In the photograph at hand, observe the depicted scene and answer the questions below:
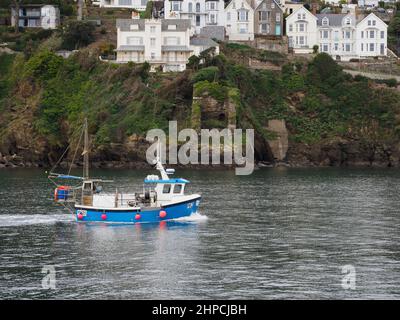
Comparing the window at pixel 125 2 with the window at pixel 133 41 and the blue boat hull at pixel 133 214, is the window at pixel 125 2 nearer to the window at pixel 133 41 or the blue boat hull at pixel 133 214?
the window at pixel 133 41

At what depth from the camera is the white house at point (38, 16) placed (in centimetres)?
18400

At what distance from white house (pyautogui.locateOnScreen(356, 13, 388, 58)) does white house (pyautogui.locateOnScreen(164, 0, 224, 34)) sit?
1995 centimetres

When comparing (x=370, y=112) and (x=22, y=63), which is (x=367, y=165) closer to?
(x=370, y=112)

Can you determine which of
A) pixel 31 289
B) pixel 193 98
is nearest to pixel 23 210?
pixel 31 289

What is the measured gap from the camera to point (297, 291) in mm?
63125

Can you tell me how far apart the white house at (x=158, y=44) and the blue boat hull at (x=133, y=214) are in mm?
75790

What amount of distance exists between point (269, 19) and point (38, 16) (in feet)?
117

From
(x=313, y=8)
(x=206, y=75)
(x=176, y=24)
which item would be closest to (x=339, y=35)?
(x=313, y=8)

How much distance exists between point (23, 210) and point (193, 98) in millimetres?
60113

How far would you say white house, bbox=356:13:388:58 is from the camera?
17400 cm

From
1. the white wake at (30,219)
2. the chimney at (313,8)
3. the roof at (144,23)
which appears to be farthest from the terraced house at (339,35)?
the white wake at (30,219)

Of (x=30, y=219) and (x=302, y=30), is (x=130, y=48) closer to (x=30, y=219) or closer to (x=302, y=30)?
(x=302, y=30)

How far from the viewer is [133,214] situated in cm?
8956

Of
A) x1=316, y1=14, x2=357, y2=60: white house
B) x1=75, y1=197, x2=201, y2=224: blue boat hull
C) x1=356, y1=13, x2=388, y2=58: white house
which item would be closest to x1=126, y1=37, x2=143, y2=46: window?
x1=316, y1=14, x2=357, y2=60: white house
